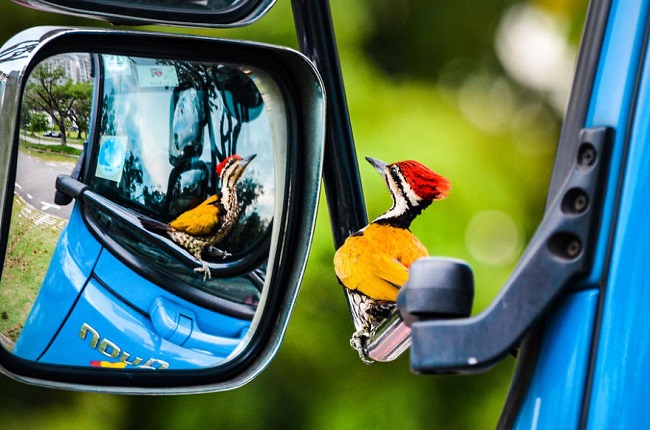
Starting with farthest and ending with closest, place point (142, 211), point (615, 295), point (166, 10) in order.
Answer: point (142, 211) → point (166, 10) → point (615, 295)

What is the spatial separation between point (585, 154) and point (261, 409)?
2.47 metres

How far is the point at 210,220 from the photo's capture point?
105 cm

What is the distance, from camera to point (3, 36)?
2.76 m

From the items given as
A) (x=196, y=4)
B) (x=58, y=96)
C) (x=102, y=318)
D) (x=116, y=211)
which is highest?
(x=196, y=4)

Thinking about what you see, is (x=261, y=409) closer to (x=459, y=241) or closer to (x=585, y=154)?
(x=459, y=241)

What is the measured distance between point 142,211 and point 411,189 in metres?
0.28

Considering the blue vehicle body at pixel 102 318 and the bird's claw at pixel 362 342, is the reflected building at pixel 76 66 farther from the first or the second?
the bird's claw at pixel 362 342

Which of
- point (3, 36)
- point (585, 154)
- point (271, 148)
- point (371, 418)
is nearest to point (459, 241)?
point (371, 418)

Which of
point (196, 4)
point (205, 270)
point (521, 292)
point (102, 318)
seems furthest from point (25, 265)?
point (521, 292)

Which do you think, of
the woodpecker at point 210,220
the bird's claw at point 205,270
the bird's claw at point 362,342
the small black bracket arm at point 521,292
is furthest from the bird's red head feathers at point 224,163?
the small black bracket arm at point 521,292

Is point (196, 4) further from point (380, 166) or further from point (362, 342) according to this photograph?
point (362, 342)

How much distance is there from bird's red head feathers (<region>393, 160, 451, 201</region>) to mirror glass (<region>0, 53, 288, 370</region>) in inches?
6.6

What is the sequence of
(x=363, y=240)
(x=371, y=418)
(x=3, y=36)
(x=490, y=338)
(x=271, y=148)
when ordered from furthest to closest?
(x=371, y=418) → (x=3, y=36) → (x=271, y=148) → (x=363, y=240) → (x=490, y=338)

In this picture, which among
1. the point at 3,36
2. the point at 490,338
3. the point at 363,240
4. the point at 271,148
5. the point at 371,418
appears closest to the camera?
the point at 490,338
